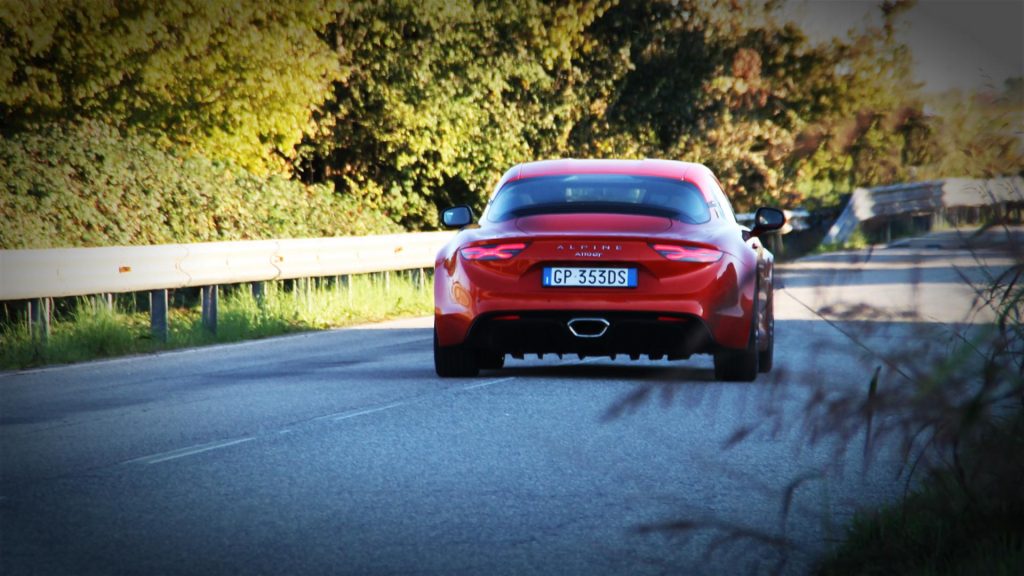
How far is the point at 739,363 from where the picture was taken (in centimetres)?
1138

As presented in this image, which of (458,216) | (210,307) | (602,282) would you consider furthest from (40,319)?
(602,282)

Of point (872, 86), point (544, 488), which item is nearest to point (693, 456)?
point (544, 488)

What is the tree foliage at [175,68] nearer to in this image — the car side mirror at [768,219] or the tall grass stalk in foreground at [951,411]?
the car side mirror at [768,219]

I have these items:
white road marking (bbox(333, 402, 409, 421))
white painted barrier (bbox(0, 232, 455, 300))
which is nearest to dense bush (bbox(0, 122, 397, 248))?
white painted barrier (bbox(0, 232, 455, 300))

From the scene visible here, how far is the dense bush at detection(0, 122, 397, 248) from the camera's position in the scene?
1869 cm

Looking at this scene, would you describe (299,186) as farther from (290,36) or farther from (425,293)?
(425,293)

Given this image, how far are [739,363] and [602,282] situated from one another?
1176mm

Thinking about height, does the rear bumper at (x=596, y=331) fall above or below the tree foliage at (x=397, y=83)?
below

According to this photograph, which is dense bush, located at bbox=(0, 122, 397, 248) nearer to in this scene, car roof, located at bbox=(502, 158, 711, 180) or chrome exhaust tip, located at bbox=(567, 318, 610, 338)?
car roof, located at bbox=(502, 158, 711, 180)

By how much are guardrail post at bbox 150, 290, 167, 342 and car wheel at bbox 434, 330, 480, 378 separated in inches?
187

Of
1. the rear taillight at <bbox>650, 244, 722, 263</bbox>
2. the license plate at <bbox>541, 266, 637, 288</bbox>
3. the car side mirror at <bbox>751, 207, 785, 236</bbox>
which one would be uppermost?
the car side mirror at <bbox>751, 207, 785, 236</bbox>

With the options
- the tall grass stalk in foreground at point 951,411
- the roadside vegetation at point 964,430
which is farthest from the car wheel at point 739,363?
the tall grass stalk in foreground at point 951,411

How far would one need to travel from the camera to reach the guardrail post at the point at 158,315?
52.6 feet

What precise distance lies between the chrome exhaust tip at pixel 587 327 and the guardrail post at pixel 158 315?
20.4 feet
